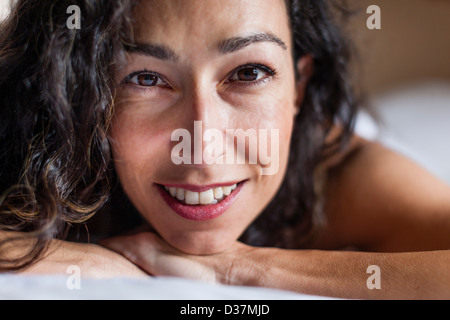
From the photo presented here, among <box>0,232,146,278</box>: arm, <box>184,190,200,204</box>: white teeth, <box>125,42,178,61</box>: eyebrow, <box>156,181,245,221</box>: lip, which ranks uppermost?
<box>125,42,178,61</box>: eyebrow

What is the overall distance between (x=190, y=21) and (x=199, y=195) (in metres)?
0.29

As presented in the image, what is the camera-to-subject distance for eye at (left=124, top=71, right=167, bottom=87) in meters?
0.79

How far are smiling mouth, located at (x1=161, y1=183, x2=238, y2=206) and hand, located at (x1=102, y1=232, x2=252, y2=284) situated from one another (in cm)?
10

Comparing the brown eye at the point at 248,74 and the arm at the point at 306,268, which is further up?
the brown eye at the point at 248,74

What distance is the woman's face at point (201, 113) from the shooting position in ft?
2.47

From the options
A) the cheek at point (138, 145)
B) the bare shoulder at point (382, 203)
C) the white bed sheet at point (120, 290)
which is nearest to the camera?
the white bed sheet at point (120, 290)

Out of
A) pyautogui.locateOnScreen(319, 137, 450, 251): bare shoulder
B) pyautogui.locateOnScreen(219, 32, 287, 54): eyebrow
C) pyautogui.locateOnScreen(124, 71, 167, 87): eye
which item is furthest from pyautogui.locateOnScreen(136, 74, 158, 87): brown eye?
pyautogui.locateOnScreen(319, 137, 450, 251): bare shoulder

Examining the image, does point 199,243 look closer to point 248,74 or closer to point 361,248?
point 248,74

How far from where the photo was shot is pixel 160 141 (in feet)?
2.57

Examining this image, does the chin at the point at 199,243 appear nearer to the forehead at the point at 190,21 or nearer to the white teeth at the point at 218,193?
the white teeth at the point at 218,193

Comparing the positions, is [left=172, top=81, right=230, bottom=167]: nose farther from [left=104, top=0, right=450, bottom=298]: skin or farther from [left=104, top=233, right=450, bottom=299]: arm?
[left=104, top=233, right=450, bottom=299]: arm

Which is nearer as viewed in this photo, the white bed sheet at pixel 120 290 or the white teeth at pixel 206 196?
the white bed sheet at pixel 120 290

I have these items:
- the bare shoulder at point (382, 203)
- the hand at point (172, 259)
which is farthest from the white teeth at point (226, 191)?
the bare shoulder at point (382, 203)

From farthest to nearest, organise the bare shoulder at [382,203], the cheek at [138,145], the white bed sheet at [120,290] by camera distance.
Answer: the bare shoulder at [382,203] < the cheek at [138,145] < the white bed sheet at [120,290]
